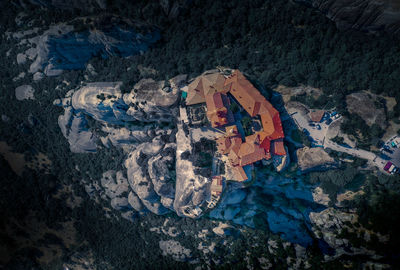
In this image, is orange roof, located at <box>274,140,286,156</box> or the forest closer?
the forest

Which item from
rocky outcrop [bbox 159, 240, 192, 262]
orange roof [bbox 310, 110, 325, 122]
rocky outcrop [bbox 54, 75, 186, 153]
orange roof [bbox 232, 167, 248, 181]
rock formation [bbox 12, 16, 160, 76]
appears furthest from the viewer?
rocky outcrop [bbox 159, 240, 192, 262]

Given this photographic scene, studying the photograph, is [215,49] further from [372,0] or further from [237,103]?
[372,0]

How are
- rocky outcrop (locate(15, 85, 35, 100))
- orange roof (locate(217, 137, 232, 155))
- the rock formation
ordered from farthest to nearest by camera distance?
rocky outcrop (locate(15, 85, 35, 100)) → the rock formation → orange roof (locate(217, 137, 232, 155))

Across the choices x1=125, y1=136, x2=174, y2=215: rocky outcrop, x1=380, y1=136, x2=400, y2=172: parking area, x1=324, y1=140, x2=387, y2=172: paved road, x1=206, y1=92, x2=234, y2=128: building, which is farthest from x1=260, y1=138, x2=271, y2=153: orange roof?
x1=380, y1=136, x2=400, y2=172: parking area

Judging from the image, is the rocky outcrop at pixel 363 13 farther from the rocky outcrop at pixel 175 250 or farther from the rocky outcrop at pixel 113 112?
the rocky outcrop at pixel 175 250

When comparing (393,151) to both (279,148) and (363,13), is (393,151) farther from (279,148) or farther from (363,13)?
(363,13)

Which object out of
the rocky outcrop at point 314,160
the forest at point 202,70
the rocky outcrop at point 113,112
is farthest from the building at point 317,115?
the rocky outcrop at point 113,112

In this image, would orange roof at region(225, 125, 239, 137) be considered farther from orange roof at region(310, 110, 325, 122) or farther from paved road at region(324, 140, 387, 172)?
paved road at region(324, 140, 387, 172)
